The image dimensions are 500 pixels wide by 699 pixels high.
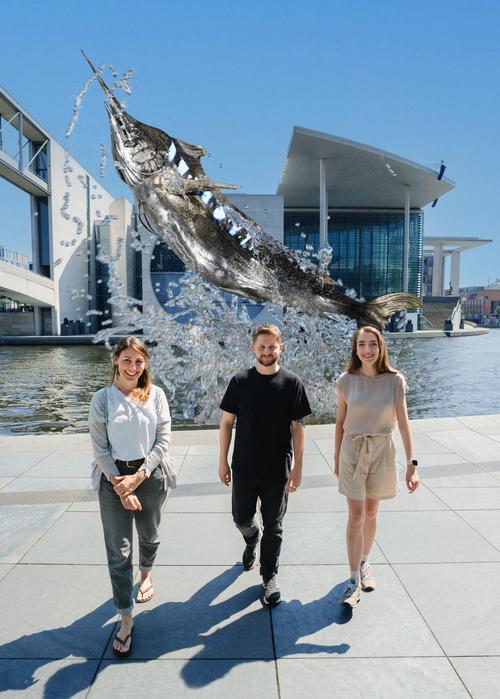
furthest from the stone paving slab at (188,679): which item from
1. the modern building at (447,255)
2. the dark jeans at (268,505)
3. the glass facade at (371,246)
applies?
the modern building at (447,255)

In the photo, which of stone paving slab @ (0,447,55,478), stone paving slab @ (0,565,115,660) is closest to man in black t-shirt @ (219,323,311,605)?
stone paving slab @ (0,565,115,660)

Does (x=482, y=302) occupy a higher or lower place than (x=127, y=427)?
higher

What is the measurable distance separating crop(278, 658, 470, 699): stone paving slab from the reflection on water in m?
7.43

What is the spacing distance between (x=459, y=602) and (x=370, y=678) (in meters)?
0.92

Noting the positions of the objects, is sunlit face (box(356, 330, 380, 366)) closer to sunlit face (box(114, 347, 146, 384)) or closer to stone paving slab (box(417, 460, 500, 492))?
sunlit face (box(114, 347, 146, 384))

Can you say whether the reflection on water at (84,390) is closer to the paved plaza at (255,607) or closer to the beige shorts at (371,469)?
the paved plaza at (255,607)

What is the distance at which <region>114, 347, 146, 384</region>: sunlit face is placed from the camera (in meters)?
2.73

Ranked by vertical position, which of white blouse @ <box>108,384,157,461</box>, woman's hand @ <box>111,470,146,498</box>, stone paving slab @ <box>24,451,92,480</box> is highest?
white blouse @ <box>108,384,157,461</box>

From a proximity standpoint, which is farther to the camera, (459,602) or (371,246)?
(371,246)

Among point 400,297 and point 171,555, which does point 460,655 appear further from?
point 400,297

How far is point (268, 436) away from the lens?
304cm

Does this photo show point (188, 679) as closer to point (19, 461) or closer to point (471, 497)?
point (471, 497)

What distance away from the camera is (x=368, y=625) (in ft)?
9.28

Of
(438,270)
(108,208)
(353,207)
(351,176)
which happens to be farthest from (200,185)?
(438,270)
